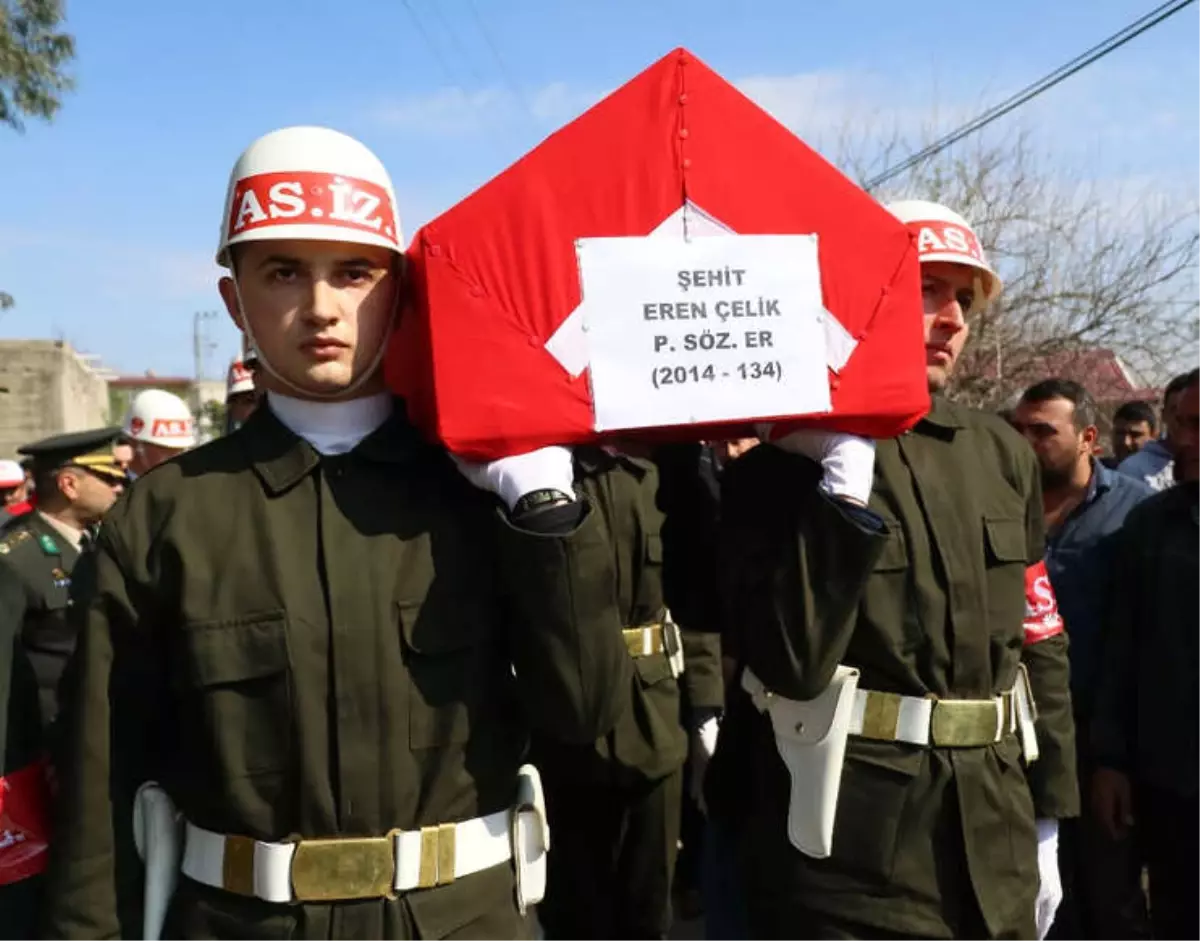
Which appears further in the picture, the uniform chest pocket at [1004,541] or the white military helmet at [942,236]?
the white military helmet at [942,236]

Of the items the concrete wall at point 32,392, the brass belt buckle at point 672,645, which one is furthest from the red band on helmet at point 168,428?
the concrete wall at point 32,392

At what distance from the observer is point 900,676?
261cm

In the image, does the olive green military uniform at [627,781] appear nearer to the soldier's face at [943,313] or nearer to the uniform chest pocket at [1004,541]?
Answer: the soldier's face at [943,313]

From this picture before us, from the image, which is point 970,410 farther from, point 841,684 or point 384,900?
point 384,900

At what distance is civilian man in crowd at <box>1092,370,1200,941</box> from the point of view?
3.82 m

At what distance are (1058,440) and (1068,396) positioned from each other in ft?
0.63

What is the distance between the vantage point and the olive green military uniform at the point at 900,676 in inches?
95.4

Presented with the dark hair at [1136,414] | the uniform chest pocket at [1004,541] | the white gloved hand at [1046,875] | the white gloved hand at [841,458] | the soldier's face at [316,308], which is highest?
the soldier's face at [316,308]

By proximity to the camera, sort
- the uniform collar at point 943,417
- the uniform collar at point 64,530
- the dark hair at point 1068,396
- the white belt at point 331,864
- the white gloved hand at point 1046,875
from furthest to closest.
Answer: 1. the uniform collar at point 64,530
2. the dark hair at point 1068,396
3. the white gloved hand at point 1046,875
4. the uniform collar at point 943,417
5. the white belt at point 331,864

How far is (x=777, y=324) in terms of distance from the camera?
2.24m

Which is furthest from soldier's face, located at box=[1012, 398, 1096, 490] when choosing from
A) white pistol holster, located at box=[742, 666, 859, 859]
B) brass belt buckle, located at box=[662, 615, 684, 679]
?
white pistol holster, located at box=[742, 666, 859, 859]

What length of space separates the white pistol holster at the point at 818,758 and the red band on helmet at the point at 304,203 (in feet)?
4.35

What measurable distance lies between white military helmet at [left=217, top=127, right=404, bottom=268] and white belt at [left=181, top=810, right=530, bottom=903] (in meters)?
1.04

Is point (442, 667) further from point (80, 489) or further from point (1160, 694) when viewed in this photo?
point (80, 489)
